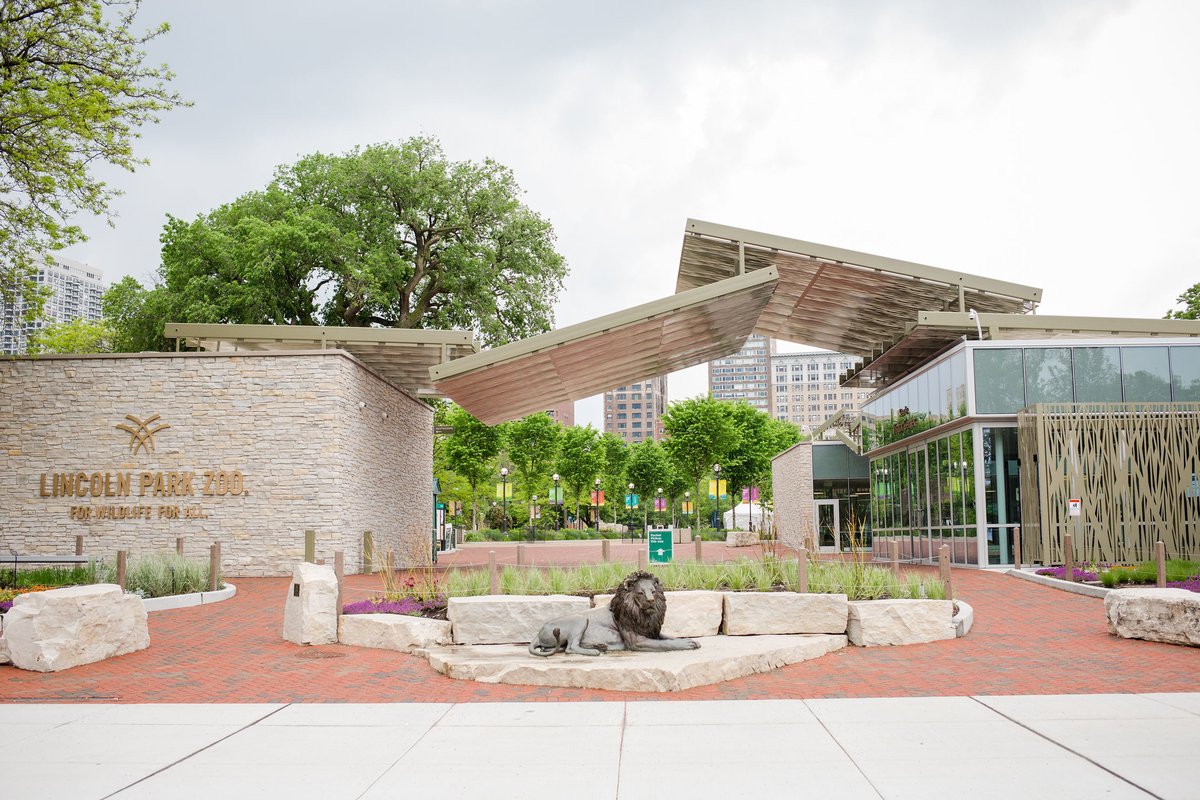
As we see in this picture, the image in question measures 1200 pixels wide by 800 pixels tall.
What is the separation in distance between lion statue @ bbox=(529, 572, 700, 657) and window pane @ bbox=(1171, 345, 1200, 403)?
1781 cm

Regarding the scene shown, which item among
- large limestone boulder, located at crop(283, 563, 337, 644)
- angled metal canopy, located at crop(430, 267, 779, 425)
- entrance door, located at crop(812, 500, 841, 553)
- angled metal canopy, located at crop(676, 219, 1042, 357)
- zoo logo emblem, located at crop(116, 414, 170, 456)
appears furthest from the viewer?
entrance door, located at crop(812, 500, 841, 553)

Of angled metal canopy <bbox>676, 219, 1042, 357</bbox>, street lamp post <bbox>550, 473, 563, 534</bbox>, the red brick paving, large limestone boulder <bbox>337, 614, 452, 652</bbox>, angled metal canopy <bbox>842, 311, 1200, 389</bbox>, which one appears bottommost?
the red brick paving

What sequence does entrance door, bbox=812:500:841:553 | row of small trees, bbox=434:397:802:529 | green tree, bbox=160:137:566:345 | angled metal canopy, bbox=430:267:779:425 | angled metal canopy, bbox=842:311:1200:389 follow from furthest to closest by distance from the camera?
row of small trees, bbox=434:397:802:529
entrance door, bbox=812:500:841:553
green tree, bbox=160:137:566:345
angled metal canopy, bbox=842:311:1200:389
angled metal canopy, bbox=430:267:779:425

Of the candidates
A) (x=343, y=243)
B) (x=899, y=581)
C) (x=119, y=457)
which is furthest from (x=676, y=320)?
(x=343, y=243)

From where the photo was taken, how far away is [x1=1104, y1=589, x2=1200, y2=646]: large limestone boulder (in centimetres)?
1040

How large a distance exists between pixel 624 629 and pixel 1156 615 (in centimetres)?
617

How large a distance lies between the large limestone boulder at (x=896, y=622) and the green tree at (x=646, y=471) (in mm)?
61406

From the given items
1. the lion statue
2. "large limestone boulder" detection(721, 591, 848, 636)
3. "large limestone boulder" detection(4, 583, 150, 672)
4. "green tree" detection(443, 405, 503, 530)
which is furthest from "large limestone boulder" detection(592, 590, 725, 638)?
"green tree" detection(443, 405, 503, 530)

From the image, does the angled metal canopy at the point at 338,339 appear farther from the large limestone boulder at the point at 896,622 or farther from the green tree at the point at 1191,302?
the green tree at the point at 1191,302

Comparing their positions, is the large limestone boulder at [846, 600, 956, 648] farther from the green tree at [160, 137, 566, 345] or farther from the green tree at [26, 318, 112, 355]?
the green tree at [26, 318, 112, 355]

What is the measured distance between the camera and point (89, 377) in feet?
70.2

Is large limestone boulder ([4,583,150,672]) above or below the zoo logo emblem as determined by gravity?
below

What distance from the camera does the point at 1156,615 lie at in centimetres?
1066

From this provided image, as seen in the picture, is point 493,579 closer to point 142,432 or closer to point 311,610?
point 311,610
